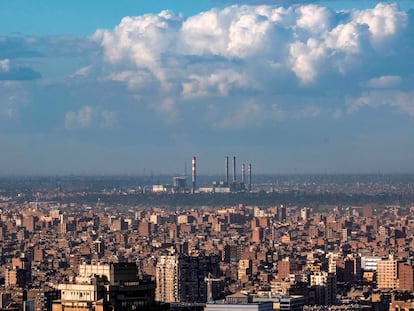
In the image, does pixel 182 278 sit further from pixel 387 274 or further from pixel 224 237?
pixel 224 237

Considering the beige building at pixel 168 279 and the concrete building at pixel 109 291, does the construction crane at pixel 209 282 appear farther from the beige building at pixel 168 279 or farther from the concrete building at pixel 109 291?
the concrete building at pixel 109 291

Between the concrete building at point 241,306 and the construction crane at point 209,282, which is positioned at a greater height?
the concrete building at point 241,306

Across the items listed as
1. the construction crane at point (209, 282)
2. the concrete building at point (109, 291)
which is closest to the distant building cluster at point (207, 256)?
the concrete building at point (109, 291)

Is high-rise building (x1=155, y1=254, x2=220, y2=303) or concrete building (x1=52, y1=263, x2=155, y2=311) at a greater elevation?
concrete building (x1=52, y1=263, x2=155, y2=311)

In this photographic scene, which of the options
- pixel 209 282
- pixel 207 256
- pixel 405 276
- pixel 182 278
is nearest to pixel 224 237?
pixel 207 256

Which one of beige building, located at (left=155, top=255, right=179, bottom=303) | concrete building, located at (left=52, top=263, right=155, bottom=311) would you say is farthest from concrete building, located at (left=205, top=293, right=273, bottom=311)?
concrete building, located at (left=52, top=263, right=155, bottom=311)

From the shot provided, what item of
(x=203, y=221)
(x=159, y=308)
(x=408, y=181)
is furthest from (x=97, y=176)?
(x=159, y=308)

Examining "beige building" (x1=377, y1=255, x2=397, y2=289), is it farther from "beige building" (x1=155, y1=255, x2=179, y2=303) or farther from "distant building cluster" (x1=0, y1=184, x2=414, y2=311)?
"beige building" (x1=155, y1=255, x2=179, y2=303)

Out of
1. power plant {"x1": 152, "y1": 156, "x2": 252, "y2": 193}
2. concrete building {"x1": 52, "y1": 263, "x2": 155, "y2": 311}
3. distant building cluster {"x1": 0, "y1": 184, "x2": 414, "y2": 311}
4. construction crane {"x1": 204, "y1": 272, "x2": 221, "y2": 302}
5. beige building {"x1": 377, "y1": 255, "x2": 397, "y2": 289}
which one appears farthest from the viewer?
power plant {"x1": 152, "y1": 156, "x2": 252, "y2": 193}

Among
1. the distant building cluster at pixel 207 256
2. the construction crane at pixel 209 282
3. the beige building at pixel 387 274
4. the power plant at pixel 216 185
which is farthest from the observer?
the power plant at pixel 216 185

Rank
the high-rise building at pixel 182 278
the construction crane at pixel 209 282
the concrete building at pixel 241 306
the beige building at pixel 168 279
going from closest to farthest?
1. the concrete building at pixel 241 306
2. the construction crane at pixel 209 282
3. the beige building at pixel 168 279
4. the high-rise building at pixel 182 278
